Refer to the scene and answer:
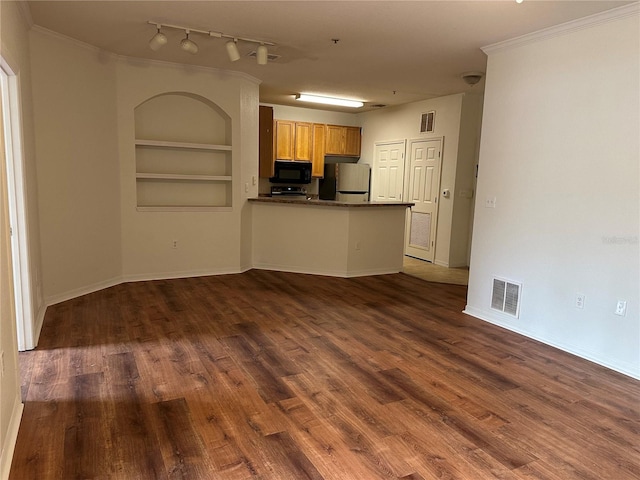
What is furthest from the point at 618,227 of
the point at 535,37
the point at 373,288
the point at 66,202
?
the point at 66,202

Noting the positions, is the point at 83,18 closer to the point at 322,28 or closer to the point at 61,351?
the point at 322,28

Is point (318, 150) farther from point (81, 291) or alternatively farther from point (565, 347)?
point (565, 347)

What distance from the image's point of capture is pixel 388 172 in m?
7.61

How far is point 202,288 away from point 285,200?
1615 mm

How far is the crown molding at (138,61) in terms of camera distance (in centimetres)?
387

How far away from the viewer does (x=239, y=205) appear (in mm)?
5656

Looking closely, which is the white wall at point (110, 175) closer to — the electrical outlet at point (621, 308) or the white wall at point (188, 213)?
the white wall at point (188, 213)

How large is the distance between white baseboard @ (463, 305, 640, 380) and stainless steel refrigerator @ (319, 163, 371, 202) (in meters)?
3.91

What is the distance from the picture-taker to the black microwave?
7500mm

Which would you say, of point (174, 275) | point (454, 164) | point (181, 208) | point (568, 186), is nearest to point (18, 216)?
point (181, 208)

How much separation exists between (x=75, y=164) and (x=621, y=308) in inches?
191

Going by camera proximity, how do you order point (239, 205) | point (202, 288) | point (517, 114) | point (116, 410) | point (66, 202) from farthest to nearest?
point (239, 205), point (202, 288), point (66, 202), point (517, 114), point (116, 410)

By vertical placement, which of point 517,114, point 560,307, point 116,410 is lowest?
point 116,410

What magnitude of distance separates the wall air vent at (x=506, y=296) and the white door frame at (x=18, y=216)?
150 inches
